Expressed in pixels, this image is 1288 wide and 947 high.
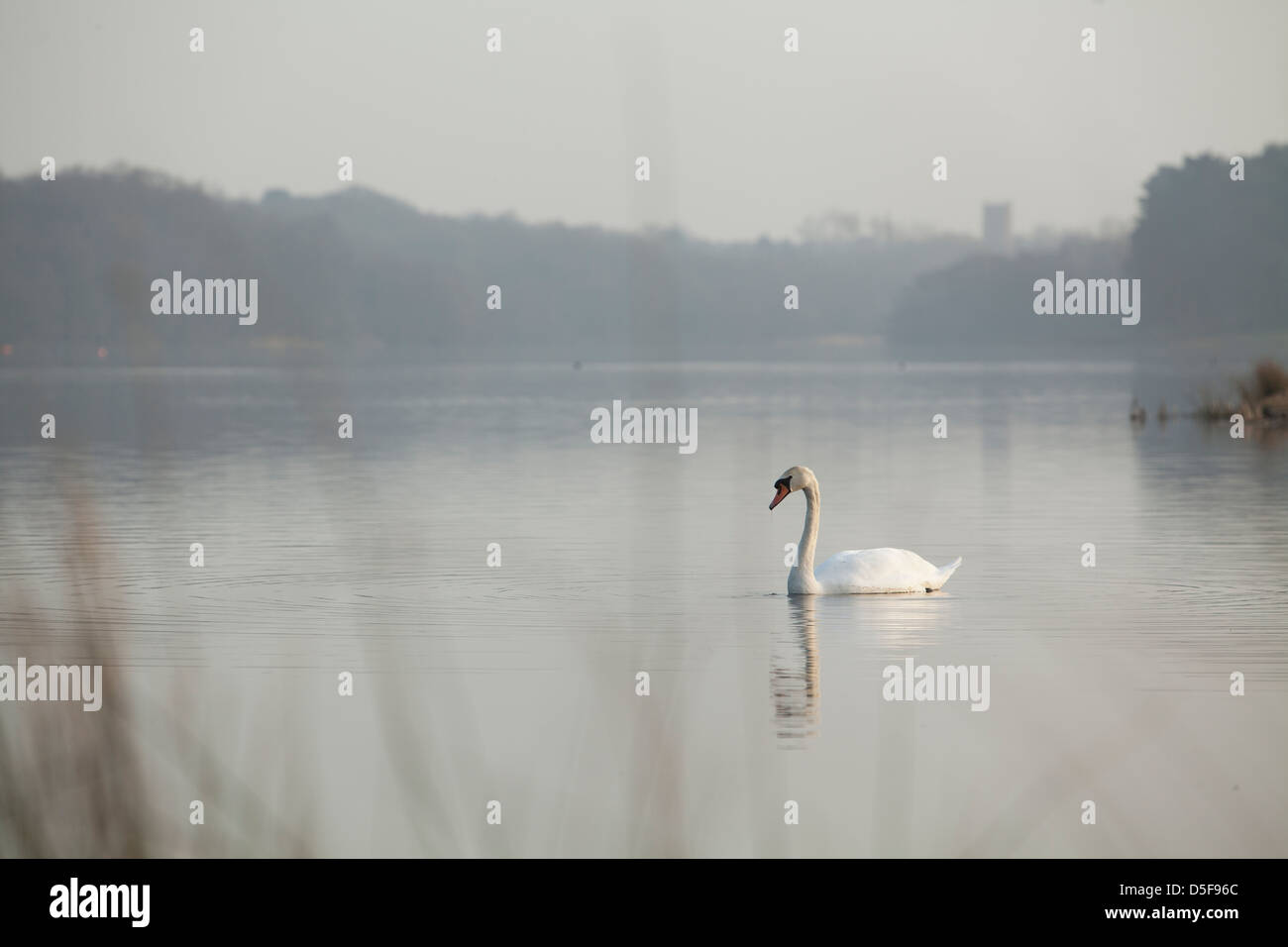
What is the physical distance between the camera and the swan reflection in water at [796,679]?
9.56m

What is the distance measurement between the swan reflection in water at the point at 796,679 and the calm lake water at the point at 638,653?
1.4 inches

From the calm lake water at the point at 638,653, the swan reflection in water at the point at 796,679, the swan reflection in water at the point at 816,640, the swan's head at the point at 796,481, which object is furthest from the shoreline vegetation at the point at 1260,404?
the swan reflection in water at the point at 796,679

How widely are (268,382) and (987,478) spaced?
48.0 meters

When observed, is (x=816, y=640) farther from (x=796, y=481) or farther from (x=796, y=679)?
(x=796, y=481)

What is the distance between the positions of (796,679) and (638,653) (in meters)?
0.89

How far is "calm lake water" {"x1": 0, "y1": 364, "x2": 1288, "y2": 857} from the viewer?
7.54 m

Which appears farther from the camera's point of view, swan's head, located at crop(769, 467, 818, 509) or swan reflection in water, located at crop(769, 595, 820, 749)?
swan's head, located at crop(769, 467, 818, 509)

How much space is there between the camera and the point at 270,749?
8.59 metres

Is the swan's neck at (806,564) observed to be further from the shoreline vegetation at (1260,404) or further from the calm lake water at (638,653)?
the shoreline vegetation at (1260,404)

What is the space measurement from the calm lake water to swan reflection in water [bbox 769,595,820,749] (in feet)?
0.11

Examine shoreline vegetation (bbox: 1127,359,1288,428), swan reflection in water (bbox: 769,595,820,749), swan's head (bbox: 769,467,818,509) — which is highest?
shoreline vegetation (bbox: 1127,359,1288,428)

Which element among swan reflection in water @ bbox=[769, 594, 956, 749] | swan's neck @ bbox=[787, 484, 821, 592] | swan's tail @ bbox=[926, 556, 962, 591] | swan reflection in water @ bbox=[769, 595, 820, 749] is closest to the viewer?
swan reflection in water @ bbox=[769, 595, 820, 749]

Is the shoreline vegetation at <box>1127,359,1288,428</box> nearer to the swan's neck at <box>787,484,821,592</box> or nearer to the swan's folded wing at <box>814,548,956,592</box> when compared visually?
the swan's neck at <box>787,484,821,592</box>

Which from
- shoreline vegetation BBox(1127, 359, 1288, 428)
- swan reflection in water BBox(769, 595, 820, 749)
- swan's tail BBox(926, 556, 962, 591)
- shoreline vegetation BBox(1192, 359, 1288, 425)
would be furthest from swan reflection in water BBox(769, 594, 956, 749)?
shoreline vegetation BBox(1192, 359, 1288, 425)
